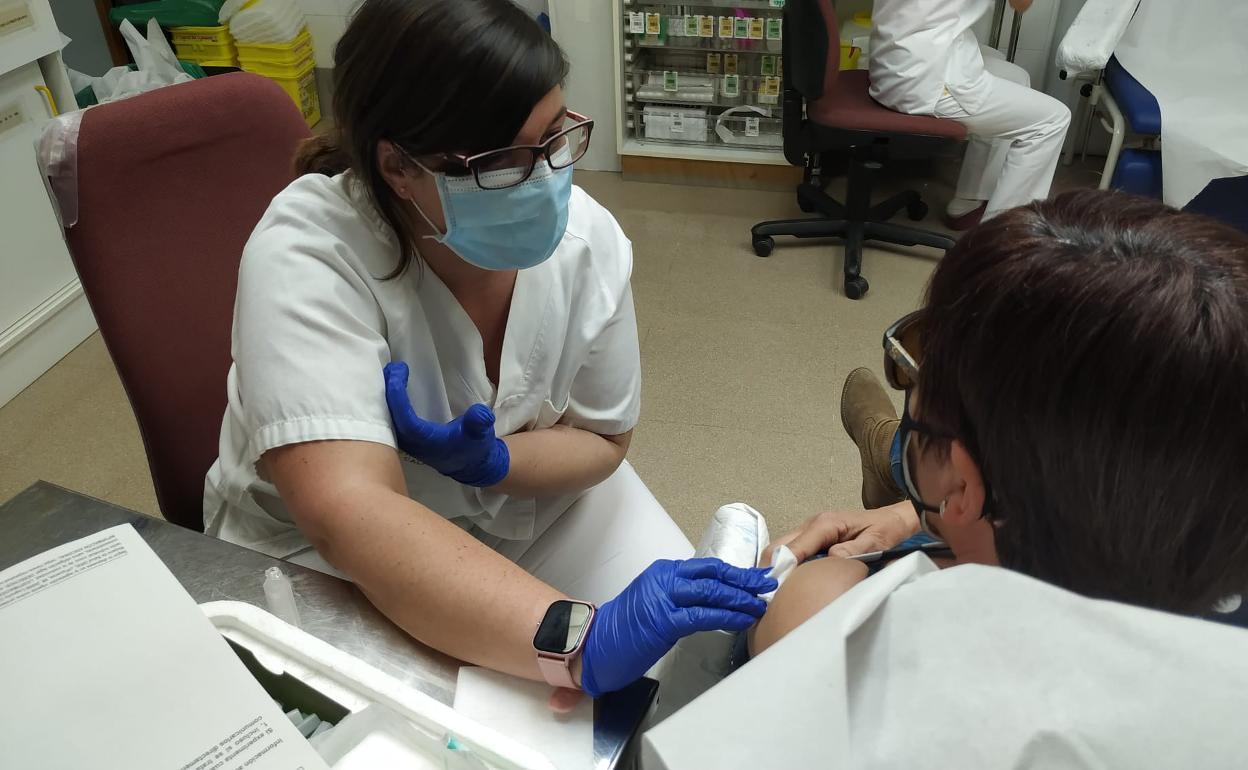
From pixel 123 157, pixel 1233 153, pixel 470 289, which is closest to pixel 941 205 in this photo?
pixel 1233 153

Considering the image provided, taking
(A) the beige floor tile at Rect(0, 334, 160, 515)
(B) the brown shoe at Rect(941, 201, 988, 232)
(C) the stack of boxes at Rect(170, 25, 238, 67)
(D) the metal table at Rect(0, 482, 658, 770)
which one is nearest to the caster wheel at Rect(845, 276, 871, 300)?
(B) the brown shoe at Rect(941, 201, 988, 232)

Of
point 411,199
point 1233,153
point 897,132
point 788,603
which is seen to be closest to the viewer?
point 788,603

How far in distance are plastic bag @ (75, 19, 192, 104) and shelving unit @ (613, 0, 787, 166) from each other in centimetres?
164

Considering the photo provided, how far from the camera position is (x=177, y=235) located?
1.17 m

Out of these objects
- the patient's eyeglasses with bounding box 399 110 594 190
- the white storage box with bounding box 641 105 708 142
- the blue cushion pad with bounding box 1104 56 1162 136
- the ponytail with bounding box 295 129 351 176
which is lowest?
the white storage box with bounding box 641 105 708 142

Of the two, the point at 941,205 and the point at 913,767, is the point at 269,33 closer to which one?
the point at 941,205

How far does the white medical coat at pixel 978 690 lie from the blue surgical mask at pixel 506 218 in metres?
0.67

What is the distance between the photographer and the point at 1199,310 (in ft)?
1.73

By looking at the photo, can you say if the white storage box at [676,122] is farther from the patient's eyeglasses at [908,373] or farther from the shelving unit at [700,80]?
the patient's eyeglasses at [908,373]

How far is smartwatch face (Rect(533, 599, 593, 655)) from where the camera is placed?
74cm

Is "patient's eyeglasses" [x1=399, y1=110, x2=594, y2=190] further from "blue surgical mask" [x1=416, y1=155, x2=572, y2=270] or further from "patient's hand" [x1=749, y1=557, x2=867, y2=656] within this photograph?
"patient's hand" [x1=749, y1=557, x2=867, y2=656]

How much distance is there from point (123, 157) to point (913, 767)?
3.76ft

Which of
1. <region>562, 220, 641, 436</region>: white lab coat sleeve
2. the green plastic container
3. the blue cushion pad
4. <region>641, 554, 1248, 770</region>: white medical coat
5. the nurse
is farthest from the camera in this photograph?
the green plastic container

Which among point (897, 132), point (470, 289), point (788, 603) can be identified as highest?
point (470, 289)
